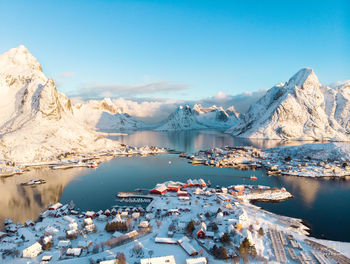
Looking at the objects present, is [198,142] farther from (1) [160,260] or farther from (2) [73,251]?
(1) [160,260]

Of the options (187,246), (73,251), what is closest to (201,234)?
(187,246)

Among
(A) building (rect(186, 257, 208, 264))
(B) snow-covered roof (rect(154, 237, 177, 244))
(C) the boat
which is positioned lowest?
(C) the boat

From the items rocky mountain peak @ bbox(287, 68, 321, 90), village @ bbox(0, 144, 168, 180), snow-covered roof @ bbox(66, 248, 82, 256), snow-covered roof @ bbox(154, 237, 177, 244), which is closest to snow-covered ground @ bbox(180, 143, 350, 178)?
village @ bbox(0, 144, 168, 180)

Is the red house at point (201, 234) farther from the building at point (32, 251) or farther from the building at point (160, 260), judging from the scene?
the building at point (32, 251)

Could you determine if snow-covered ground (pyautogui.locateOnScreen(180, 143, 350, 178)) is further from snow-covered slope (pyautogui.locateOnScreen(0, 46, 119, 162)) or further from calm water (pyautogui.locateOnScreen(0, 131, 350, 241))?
snow-covered slope (pyautogui.locateOnScreen(0, 46, 119, 162))

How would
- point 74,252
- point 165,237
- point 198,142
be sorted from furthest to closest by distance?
1. point 198,142
2. point 165,237
3. point 74,252

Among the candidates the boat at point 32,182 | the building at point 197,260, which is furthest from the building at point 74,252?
the boat at point 32,182
